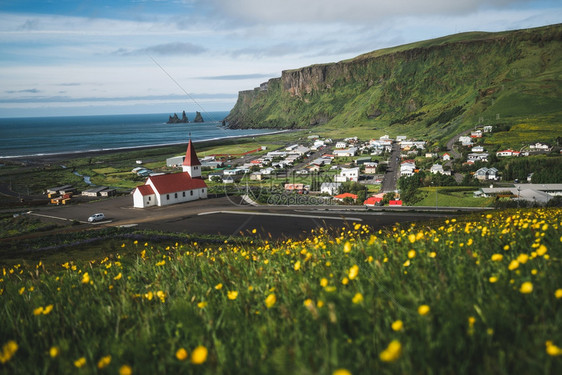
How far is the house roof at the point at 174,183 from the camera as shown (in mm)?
51306

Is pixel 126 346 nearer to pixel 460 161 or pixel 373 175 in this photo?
pixel 373 175

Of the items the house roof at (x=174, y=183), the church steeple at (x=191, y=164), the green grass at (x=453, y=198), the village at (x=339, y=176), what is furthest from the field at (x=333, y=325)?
the church steeple at (x=191, y=164)

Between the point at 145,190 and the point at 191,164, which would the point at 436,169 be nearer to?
the point at 191,164

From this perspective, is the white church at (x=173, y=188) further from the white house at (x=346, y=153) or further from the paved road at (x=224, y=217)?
Result: the white house at (x=346, y=153)

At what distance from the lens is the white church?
50469mm

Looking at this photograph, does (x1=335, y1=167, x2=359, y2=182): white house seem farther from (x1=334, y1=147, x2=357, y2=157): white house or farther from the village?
(x1=334, y1=147, x2=357, y2=157): white house

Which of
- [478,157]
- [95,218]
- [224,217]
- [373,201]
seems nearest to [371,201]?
[373,201]

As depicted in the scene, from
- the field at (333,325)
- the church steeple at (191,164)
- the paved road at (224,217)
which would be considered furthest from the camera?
the church steeple at (191,164)

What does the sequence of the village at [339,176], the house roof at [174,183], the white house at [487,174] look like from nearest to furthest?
the house roof at [174,183] < the village at [339,176] < the white house at [487,174]

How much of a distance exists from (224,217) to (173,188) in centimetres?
1566

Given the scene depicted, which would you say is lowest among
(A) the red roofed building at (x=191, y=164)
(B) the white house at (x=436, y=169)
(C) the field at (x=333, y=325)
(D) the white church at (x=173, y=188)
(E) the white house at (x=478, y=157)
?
(B) the white house at (x=436, y=169)

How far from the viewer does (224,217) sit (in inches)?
1630

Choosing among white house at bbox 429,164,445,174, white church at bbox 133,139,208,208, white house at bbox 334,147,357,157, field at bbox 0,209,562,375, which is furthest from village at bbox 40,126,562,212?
field at bbox 0,209,562,375

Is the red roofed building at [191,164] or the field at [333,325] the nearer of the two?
the field at [333,325]
